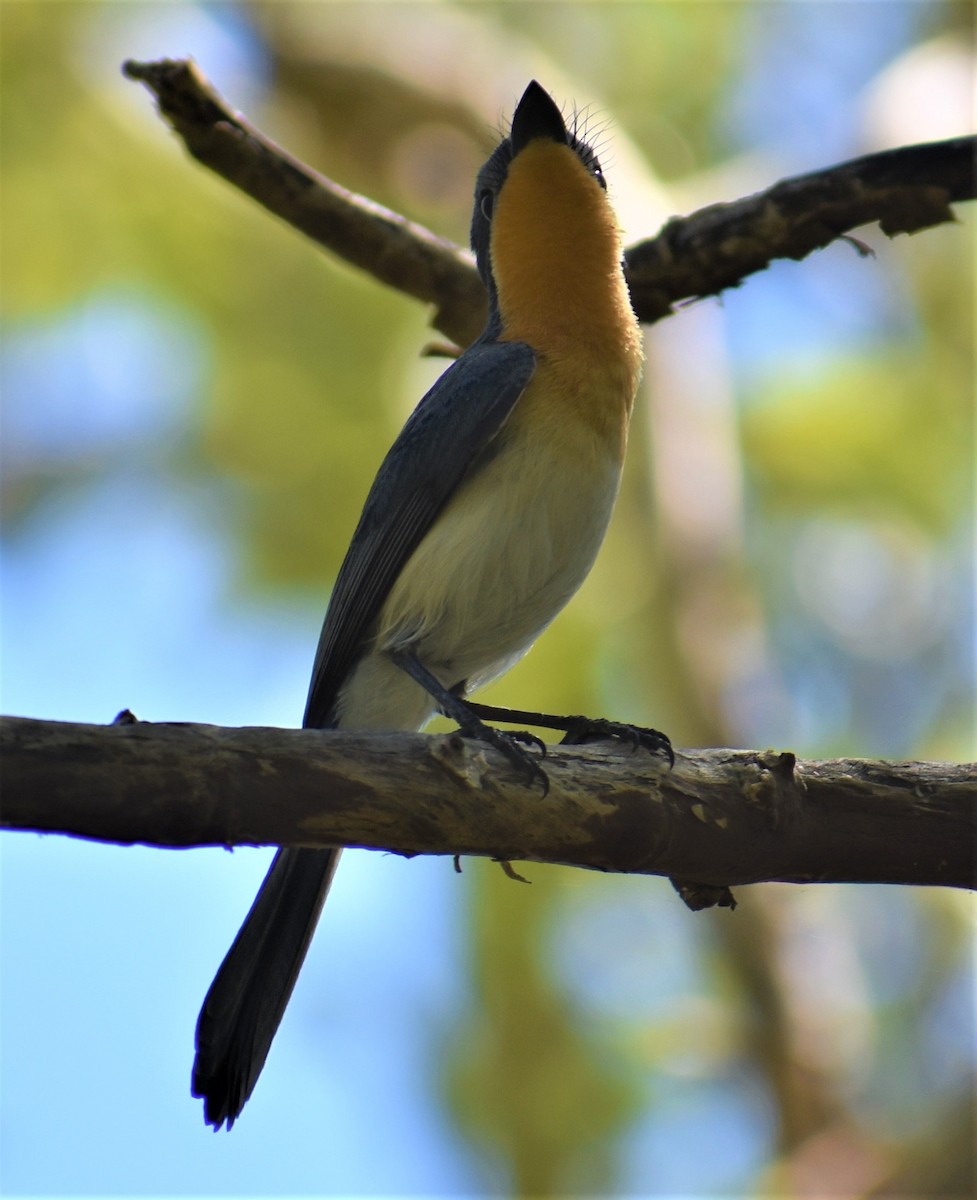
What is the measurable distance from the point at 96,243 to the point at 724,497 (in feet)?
18.0

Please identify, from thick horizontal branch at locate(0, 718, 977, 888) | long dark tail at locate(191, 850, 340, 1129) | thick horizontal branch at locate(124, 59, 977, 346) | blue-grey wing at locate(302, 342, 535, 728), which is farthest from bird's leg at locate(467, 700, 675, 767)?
thick horizontal branch at locate(124, 59, 977, 346)

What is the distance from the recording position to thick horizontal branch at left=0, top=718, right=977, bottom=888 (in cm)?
321

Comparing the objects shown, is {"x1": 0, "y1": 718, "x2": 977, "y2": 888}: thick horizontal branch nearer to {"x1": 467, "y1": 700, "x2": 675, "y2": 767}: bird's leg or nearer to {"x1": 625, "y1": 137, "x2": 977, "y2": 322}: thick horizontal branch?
{"x1": 467, "y1": 700, "x2": 675, "y2": 767}: bird's leg

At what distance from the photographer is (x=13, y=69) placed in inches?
413

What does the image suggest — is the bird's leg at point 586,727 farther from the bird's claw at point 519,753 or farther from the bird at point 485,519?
the bird's claw at point 519,753

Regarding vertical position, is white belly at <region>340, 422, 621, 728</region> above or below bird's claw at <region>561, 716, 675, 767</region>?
above

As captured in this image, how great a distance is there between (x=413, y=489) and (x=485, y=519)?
17.0 inches

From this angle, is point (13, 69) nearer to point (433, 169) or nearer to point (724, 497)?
point (433, 169)

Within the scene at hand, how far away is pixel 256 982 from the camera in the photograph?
4719 millimetres

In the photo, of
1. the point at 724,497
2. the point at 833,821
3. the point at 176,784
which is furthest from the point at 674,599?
the point at 176,784

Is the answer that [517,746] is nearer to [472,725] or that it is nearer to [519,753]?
[519,753]

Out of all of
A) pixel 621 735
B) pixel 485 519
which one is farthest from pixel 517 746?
→ pixel 485 519

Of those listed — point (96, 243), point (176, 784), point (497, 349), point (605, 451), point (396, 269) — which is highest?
point (96, 243)

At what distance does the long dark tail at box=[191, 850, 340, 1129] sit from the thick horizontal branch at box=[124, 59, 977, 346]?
2.99 metres
